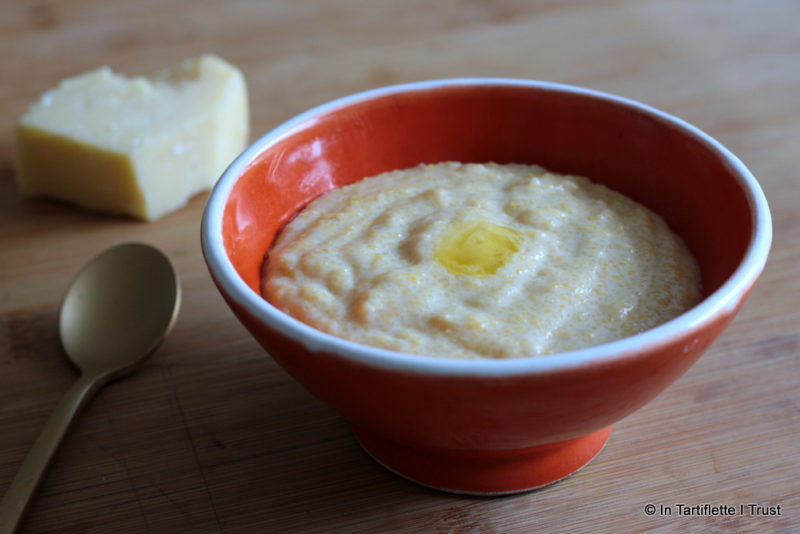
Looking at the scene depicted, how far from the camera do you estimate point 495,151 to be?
1496mm

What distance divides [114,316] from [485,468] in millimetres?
705

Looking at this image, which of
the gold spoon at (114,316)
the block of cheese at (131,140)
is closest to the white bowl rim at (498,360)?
the gold spoon at (114,316)

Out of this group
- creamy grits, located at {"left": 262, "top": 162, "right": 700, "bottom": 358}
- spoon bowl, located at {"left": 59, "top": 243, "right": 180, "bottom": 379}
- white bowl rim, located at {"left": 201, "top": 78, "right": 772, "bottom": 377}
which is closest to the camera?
white bowl rim, located at {"left": 201, "top": 78, "right": 772, "bottom": 377}

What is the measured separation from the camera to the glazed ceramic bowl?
906mm

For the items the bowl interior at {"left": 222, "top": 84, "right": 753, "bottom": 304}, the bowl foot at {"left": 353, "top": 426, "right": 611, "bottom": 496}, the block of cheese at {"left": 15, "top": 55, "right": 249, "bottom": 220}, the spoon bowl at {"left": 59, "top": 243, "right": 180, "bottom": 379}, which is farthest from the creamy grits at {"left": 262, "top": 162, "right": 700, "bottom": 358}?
the block of cheese at {"left": 15, "top": 55, "right": 249, "bottom": 220}

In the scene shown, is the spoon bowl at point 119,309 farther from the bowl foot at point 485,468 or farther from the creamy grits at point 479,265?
the bowl foot at point 485,468

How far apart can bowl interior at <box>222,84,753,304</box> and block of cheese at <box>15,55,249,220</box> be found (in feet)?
1.66

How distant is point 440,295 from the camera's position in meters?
1.12

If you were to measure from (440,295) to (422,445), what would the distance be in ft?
0.65

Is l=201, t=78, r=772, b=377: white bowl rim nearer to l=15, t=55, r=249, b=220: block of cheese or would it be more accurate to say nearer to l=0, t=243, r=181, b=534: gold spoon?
l=0, t=243, r=181, b=534: gold spoon

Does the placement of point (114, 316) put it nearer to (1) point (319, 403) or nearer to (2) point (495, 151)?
(1) point (319, 403)

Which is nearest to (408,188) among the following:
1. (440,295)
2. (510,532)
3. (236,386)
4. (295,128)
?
(295,128)

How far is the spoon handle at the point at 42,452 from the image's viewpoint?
110cm

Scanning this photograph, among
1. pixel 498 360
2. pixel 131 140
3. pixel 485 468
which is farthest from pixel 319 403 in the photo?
pixel 131 140
